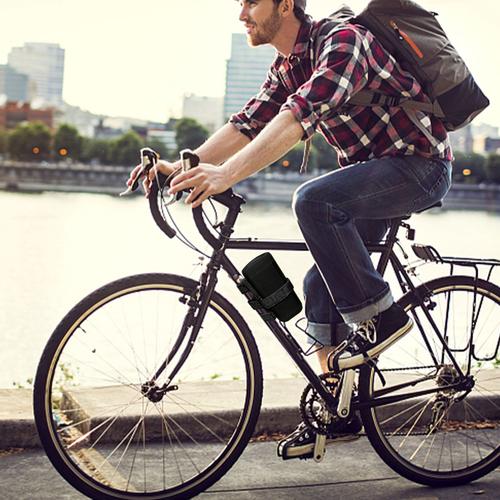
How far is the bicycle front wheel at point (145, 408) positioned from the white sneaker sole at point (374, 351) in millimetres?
234

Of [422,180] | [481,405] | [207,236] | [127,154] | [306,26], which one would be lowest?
[127,154]

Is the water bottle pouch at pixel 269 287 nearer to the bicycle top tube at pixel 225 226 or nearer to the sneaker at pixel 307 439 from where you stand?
the bicycle top tube at pixel 225 226

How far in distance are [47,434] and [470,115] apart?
139cm

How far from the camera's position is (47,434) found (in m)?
2.51

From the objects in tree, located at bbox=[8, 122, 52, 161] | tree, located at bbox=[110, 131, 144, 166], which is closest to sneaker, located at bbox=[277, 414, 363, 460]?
tree, located at bbox=[110, 131, 144, 166]

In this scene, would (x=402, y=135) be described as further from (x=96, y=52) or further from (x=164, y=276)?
(x=96, y=52)

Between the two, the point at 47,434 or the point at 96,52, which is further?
the point at 96,52

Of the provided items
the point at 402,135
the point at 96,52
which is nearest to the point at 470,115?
the point at 402,135

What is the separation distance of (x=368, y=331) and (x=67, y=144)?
102m

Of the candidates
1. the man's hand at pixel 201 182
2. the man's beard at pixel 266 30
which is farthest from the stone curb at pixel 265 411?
the man's beard at pixel 266 30

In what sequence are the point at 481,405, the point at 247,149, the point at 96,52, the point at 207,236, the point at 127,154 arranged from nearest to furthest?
the point at 247,149 < the point at 207,236 < the point at 481,405 < the point at 127,154 < the point at 96,52

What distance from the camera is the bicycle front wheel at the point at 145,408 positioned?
2510 mm

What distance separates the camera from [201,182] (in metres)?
2.37

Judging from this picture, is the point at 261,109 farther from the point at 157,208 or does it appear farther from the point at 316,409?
the point at 316,409
